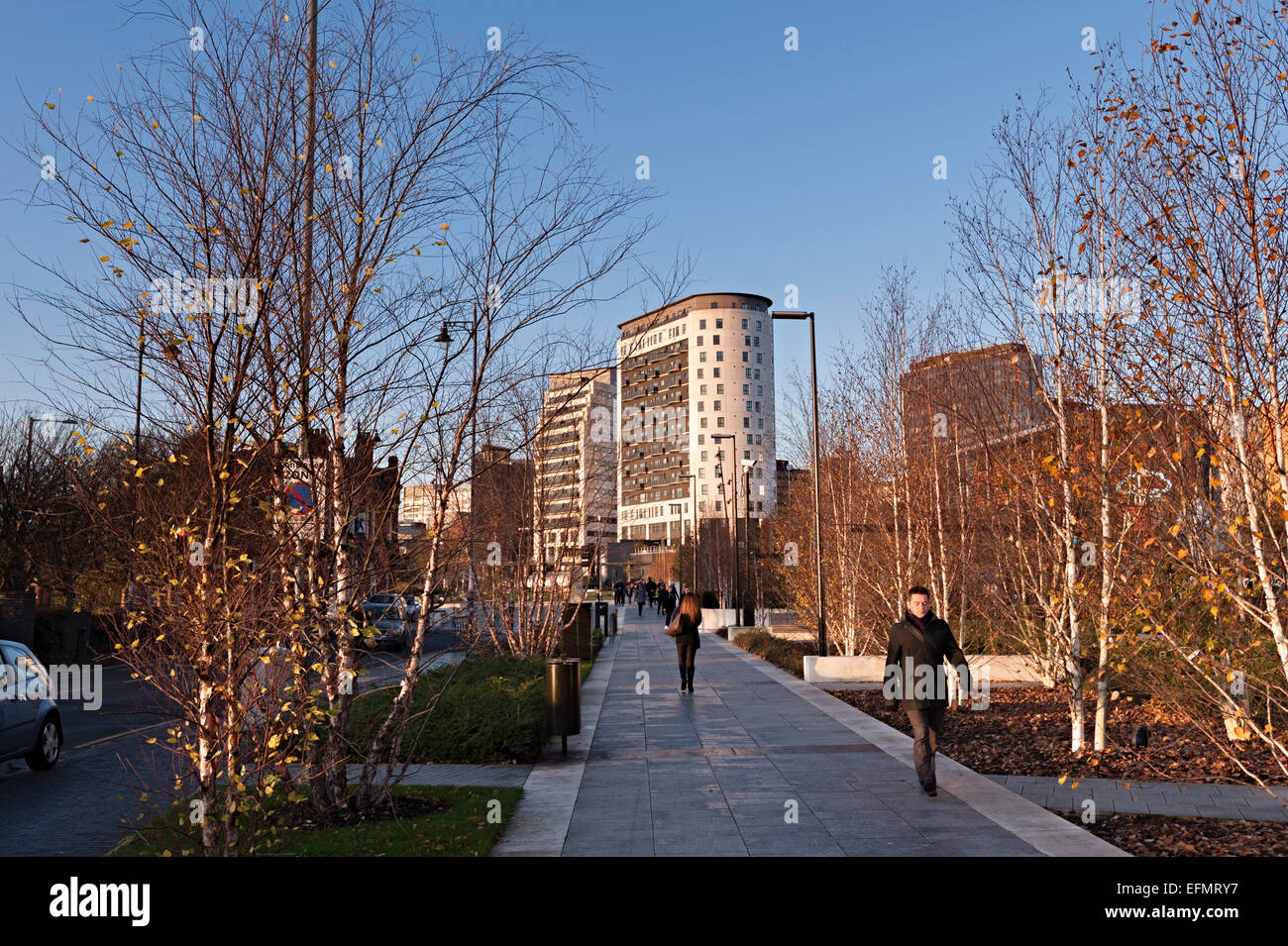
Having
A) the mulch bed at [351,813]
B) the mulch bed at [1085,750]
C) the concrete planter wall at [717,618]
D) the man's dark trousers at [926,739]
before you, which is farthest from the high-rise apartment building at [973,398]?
the concrete planter wall at [717,618]

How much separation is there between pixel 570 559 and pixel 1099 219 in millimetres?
14778

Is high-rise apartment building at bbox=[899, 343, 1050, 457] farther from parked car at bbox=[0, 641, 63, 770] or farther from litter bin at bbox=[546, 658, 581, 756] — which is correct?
parked car at bbox=[0, 641, 63, 770]

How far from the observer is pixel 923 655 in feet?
31.6

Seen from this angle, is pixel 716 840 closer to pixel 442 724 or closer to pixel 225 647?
pixel 225 647

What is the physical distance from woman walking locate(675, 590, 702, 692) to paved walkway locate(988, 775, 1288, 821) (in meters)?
9.20

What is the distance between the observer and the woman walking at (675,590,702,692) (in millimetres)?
19094

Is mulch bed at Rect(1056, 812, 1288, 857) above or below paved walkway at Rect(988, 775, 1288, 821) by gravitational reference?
above

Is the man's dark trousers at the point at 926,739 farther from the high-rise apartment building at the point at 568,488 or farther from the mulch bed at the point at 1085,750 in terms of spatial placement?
the high-rise apartment building at the point at 568,488

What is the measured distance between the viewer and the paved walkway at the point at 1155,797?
8.68 metres

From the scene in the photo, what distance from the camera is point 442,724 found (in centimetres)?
1205

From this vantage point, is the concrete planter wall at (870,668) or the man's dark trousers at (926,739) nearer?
the man's dark trousers at (926,739)

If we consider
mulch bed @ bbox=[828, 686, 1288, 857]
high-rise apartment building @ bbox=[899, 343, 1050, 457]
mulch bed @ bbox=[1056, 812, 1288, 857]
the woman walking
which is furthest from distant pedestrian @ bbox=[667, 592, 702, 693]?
mulch bed @ bbox=[1056, 812, 1288, 857]

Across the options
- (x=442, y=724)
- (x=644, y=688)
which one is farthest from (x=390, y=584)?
(x=644, y=688)

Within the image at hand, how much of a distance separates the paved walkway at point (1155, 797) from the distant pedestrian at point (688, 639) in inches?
362
